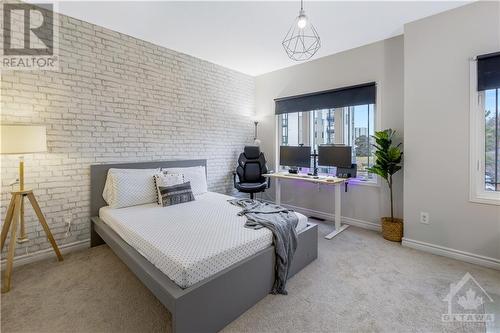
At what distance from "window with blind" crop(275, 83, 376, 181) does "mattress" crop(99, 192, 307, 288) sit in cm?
→ 195

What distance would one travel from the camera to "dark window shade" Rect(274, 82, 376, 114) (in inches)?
139

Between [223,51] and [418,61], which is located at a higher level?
[223,51]

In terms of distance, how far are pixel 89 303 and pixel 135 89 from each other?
8.66 feet

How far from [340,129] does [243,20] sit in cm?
229

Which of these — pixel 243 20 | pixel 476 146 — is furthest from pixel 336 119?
pixel 243 20

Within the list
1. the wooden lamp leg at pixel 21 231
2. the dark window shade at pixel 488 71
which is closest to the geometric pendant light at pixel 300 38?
the dark window shade at pixel 488 71

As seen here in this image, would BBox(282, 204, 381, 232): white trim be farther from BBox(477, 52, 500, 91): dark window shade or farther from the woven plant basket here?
BBox(477, 52, 500, 91): dark window shade

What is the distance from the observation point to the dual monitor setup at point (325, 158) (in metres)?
3.60

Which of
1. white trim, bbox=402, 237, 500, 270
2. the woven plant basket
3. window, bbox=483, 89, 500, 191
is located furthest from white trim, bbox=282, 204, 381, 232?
window, bbox=483, 89, 500, 191

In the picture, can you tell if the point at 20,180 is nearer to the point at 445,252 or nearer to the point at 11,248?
the point at 11,248

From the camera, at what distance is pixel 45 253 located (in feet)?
8.68

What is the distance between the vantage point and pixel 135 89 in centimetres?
329

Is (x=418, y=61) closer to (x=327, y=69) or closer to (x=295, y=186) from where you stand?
(x=327, y=69)

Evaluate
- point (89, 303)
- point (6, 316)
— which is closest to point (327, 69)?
point (89, 303)
